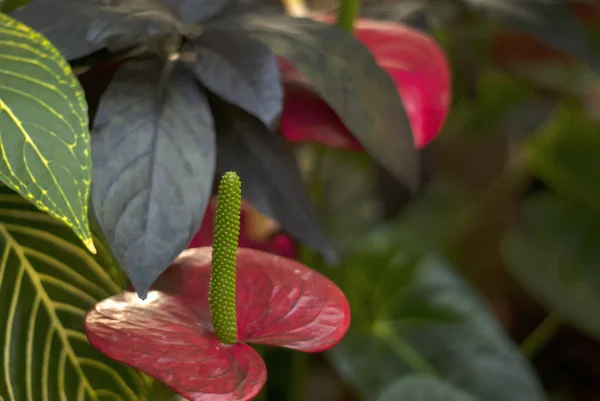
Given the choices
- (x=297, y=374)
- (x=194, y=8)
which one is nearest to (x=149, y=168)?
(x=194, y=8)

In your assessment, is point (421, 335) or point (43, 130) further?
point (421, 335)

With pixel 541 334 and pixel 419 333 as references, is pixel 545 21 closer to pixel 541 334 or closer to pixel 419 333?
pixel 419 333

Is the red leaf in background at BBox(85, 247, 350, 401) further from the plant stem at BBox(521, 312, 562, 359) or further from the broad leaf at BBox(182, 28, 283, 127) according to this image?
the plant stem at BBox(521, 312, 562, 359)

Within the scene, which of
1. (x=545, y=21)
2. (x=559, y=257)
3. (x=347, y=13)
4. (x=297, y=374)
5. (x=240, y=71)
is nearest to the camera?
(x=240, y=71)

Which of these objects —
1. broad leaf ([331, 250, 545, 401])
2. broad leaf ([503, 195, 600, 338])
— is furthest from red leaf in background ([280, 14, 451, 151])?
broad leaf ([503, 195, 600, 338])

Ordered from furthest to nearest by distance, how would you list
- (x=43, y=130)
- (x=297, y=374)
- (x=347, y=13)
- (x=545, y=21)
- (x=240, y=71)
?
(x=297, y=374) → (x=545, y=21) → (x=347, y=13) → (x=240, y=71) → (x=43, y=130)

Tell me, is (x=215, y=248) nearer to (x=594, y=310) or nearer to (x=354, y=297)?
(x=354, y=297)

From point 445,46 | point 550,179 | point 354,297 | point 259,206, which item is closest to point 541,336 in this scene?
point 550,179

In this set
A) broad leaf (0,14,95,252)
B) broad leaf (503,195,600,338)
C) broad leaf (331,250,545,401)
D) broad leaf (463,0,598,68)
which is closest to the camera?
broad leaf (0,14,95,252)
